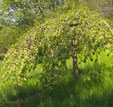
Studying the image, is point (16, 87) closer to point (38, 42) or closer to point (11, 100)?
point (11, 100)

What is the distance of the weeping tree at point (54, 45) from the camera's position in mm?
2268

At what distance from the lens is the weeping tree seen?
7.44 ft

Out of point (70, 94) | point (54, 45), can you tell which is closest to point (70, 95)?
point (70, 94)

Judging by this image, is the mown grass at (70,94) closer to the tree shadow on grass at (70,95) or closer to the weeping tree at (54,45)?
the tree shadow on grass at (70,95)

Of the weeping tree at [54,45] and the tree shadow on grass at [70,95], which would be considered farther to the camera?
the tree shadow on grass at [70,95]

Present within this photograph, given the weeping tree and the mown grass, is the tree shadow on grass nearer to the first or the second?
the mown grass

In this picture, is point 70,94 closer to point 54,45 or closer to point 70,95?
point 70,95

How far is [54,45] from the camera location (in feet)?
8.91

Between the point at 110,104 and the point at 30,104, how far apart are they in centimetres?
187

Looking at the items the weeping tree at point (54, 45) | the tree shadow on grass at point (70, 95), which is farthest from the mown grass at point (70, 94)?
the weeping tree at point (54, 45)

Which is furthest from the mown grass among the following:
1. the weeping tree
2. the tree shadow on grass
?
the weeping tree

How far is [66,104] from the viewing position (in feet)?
9.94

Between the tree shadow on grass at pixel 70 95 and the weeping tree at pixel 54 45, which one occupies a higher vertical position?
the weeping tree at pixel 54 45

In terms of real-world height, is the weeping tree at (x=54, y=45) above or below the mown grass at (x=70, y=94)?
above
